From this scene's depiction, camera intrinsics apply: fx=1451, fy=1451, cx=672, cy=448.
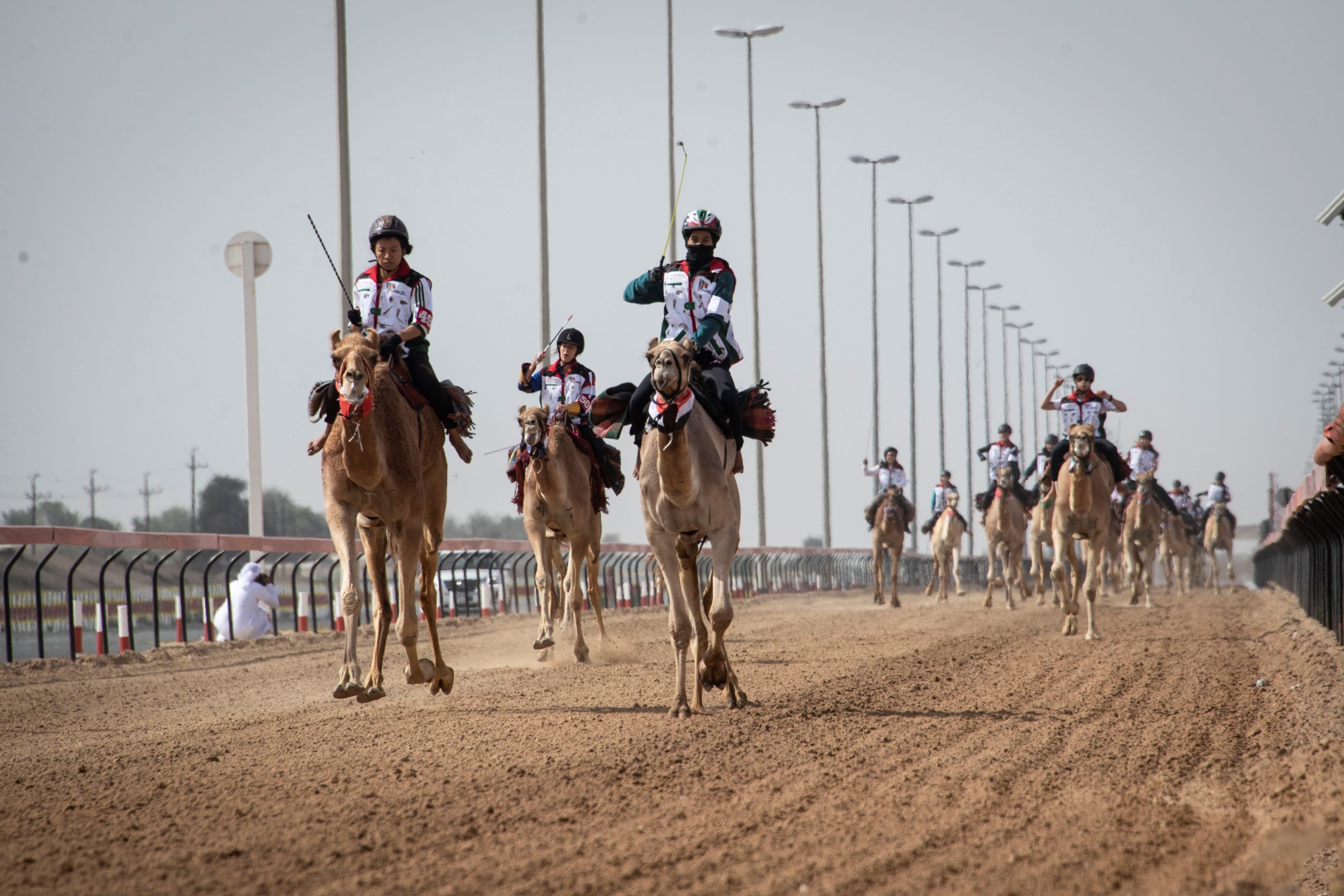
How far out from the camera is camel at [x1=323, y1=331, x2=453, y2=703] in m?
9.97

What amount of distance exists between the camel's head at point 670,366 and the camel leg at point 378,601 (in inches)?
94.3

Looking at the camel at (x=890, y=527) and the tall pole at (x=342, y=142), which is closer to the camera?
the tall pole at (x=342, y=142)

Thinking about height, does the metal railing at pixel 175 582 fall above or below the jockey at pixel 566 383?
below

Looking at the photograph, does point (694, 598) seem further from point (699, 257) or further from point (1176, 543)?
point (1176, 543)

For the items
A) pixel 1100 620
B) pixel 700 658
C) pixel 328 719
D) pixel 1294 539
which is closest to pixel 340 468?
pixel 328 719

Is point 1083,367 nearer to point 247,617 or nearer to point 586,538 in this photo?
point 586,538

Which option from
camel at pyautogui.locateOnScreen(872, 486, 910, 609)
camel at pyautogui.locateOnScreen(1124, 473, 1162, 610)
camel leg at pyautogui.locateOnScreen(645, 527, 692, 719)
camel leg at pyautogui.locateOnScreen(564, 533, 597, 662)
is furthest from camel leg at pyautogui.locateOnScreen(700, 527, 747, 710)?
camel at pyautogui.locateOnScreen(1124, 473, 1162, 610)

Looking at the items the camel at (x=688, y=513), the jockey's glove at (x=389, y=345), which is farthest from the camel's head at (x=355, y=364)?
the camel at (x=688, y=513)

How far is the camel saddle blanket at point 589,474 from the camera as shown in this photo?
16031 millimetres

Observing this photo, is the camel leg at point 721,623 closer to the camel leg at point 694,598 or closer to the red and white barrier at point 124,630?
the camel leg at point 694,598

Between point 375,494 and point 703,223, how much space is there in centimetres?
317

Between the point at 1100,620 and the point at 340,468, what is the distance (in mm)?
14435

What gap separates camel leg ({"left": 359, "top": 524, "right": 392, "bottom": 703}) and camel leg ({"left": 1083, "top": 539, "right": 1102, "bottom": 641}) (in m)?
9.22

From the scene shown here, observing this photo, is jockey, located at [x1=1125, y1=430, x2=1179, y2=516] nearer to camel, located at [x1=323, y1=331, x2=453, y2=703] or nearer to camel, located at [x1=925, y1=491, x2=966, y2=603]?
camel, located at [x1=925, y1=491, x2=966, y2=603]
